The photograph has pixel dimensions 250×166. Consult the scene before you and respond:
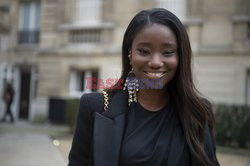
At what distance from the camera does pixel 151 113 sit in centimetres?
178

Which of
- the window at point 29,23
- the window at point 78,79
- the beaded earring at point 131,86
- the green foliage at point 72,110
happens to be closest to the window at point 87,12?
the window at point 78,79

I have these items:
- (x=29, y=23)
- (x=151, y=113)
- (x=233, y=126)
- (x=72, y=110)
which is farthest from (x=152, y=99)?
(x=29, y=23)

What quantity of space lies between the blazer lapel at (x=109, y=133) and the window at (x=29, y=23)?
48.3ft

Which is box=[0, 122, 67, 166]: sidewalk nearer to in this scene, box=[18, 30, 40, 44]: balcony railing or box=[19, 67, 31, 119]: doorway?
box=[19, 67, 31, 119]: doorway

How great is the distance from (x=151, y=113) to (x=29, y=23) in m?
15.2

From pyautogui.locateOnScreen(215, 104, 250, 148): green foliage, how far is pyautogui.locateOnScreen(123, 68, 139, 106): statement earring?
759cm

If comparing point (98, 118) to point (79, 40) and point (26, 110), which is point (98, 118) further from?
point (26, 110)

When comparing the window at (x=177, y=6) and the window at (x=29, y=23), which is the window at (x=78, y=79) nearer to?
the window at (x=29, y=23)

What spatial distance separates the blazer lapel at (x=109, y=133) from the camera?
1598mm

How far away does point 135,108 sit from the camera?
1799 millimetres

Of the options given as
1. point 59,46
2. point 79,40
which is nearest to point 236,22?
point 79,40

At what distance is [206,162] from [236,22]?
402 inches

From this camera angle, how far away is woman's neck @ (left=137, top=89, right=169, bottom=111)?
1792 millimetres

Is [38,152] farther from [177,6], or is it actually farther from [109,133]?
[177,6]
